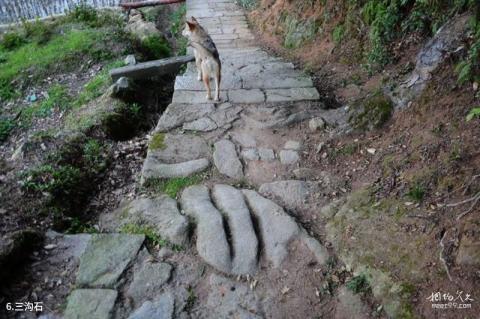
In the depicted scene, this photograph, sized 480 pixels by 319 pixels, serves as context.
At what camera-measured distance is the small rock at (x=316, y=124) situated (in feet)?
17.1

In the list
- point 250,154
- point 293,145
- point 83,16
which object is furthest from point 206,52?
point 83,16

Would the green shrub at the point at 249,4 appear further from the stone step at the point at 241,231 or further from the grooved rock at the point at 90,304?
the grooved rock at the point at 90,304

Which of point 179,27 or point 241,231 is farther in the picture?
point 179,27

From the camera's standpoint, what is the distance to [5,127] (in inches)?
284

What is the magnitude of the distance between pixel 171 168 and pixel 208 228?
1167 millimetres

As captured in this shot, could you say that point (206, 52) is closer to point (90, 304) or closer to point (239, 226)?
point (239, 226)

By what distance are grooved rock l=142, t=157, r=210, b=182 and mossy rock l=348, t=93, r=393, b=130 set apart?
1.83 m

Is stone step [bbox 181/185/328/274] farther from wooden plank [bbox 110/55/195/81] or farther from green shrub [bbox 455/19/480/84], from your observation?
wooden plank [bbox 110/55/195/81]

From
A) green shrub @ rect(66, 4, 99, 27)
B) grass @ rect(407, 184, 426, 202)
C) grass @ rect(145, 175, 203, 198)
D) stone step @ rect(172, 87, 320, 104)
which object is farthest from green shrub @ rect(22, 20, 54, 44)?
grass @ rect(407, 184, 426, 202)

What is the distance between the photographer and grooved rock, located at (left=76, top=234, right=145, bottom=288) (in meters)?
3.25

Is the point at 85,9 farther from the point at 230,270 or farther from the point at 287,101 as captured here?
the point at 230,270

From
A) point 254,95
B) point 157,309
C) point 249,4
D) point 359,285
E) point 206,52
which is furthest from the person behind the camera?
point 249,4

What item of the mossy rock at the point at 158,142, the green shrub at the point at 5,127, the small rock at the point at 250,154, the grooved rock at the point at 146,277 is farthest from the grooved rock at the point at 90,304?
the green shrub at the point at 5,127

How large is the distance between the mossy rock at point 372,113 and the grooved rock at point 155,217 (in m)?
2.36
